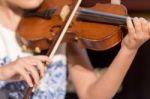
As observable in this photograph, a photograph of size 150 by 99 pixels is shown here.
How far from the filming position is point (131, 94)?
6.16ft

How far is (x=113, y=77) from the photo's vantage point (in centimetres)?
113

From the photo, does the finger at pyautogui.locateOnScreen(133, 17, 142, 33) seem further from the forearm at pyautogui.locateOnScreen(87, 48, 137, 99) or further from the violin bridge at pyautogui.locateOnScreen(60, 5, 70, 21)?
the violin bridge at pyautogui.locateOnScreen(60, 5, 70, 21)

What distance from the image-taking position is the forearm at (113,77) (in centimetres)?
109

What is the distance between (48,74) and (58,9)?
0.21m

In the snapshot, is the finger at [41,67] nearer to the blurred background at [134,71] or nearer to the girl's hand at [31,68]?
the girl's hand at [31,68]

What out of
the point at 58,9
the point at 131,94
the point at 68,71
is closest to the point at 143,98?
the point at 131,94

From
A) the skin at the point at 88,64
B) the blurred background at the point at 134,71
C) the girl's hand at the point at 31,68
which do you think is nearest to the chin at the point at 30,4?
the skin at the point at 88,64

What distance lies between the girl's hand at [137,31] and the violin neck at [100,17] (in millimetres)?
36

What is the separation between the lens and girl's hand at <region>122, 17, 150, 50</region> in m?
1.03

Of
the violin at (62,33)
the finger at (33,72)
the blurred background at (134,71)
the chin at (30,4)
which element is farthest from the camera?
the blurred background at (134,71)

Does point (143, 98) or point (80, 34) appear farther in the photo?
point (143, 98)

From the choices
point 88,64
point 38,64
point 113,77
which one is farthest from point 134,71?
point 38,64

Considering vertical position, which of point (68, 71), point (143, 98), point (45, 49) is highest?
point (45, 49)

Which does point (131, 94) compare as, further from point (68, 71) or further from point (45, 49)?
point (45, 49)
